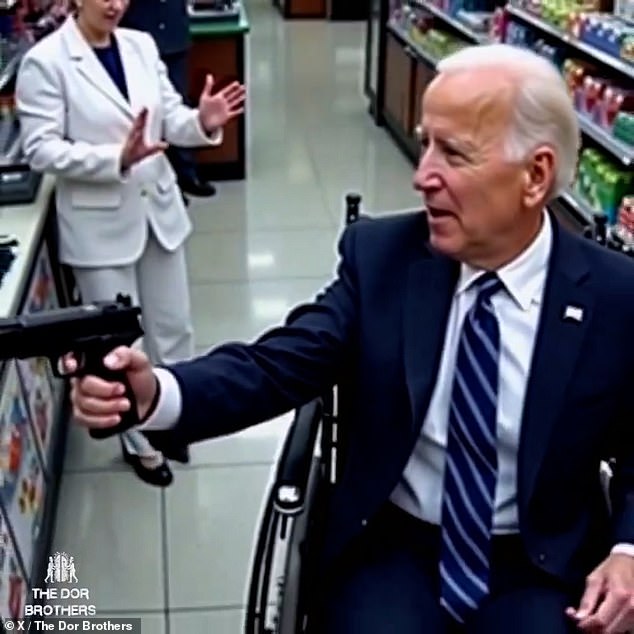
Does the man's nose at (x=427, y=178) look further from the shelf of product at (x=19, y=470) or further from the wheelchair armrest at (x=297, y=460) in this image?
the shelf of product at (x=19, y=470)

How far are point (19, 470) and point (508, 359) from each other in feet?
4.56

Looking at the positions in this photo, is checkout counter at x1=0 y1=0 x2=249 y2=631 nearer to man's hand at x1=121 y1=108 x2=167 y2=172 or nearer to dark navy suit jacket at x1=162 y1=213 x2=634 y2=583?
man's hand at x1=121 y1=108 x2=167 y2=172

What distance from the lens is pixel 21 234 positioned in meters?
2.97

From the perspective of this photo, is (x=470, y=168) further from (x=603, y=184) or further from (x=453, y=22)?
(x=453, y=22)

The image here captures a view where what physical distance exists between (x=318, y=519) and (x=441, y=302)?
46 centimetres

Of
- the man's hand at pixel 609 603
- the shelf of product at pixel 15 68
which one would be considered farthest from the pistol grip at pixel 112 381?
the shelf of product at pixel 15 68

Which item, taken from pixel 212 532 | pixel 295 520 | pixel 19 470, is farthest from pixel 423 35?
pixel 295 520

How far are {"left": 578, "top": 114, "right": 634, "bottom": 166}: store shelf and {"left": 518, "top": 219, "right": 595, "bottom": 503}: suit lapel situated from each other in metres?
1.99

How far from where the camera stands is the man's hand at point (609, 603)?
155 cm

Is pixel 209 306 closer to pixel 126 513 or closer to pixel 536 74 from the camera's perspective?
pixel 126 513

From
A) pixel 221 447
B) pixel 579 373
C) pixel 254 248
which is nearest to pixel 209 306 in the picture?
pixel 254 248

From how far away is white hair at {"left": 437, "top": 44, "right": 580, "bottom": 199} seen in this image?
59.1 inches

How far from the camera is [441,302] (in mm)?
1681

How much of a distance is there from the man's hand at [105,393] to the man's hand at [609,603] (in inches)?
30.3
